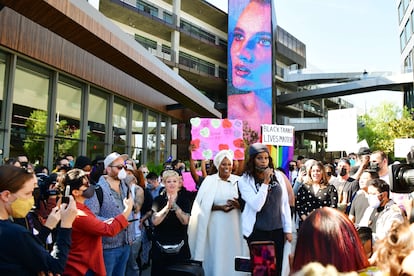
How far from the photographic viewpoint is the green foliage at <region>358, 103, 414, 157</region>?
26516mm

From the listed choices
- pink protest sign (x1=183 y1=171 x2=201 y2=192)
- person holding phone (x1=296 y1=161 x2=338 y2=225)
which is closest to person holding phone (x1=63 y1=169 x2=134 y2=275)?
pink protest sign (x1=183 y1=171 x2=201 y2=192)

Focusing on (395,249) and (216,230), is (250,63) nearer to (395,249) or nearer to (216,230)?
(216,230)

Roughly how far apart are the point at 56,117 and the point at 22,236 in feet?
35.5

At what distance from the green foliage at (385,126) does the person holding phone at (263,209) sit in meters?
25.6

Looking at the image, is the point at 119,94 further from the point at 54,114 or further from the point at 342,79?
the point at 342,79

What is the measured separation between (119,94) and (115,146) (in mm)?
2373

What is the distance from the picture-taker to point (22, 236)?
2191 mm

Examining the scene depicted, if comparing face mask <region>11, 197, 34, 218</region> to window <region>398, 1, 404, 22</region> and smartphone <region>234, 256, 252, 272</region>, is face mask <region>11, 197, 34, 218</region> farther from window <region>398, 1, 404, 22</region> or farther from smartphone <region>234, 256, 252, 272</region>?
window <region>398, 1, 404, 22</region>

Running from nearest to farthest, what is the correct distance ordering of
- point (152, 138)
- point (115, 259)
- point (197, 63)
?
point (115, 259) → point (152, 138) → point (197, 63)

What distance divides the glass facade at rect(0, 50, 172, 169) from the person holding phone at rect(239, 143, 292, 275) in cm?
813

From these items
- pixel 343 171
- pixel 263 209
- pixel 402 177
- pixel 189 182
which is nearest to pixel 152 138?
pixel 189 182

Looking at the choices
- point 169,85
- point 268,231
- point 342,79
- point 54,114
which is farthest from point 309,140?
point 268,231

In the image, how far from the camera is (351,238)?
1.61 m

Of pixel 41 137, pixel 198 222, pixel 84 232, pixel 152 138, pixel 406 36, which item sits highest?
pixel 406 36
